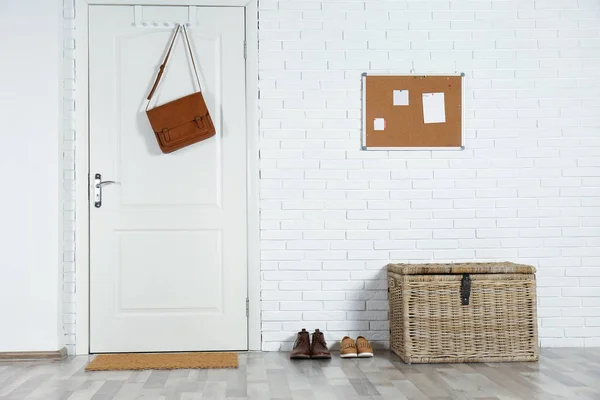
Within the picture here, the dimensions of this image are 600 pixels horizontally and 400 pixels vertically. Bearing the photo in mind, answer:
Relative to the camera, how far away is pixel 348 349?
4.36 meters

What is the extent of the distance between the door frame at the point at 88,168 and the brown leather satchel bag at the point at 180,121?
0.28 metres

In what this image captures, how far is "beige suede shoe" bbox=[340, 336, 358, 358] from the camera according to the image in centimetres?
434

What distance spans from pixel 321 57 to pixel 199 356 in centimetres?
192

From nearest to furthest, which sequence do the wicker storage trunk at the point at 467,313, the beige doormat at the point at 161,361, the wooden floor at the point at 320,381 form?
the wooden floor at the point at 320,381
the beige doormat at the point at 161,361
the wicker storage trunk at the point at 467,313

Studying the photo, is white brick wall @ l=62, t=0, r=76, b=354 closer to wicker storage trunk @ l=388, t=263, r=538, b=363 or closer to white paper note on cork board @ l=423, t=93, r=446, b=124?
wicker storage trunk @ l=388, t=263, r=538, b=363

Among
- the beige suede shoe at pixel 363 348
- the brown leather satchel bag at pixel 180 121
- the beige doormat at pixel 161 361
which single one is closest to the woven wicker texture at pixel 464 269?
the beige suede shoe at pixel 363 348

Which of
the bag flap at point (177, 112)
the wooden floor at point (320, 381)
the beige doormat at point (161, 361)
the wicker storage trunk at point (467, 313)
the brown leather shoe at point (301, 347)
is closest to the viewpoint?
the wooden floor at point (320, 381)

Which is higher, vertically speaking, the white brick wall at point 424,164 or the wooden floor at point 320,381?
the white brick wall at point 424,164

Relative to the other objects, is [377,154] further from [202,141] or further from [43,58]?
[43,58]

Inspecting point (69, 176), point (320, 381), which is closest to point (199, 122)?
point (69, 176)

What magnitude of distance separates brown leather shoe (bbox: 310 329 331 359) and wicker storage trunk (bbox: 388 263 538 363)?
42 cm

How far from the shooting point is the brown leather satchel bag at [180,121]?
178 inches

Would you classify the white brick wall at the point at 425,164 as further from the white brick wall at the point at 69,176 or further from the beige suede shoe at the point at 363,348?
the white brick wall at the point at 69,176

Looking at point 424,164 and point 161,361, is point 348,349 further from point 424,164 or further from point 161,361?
point 424,164
